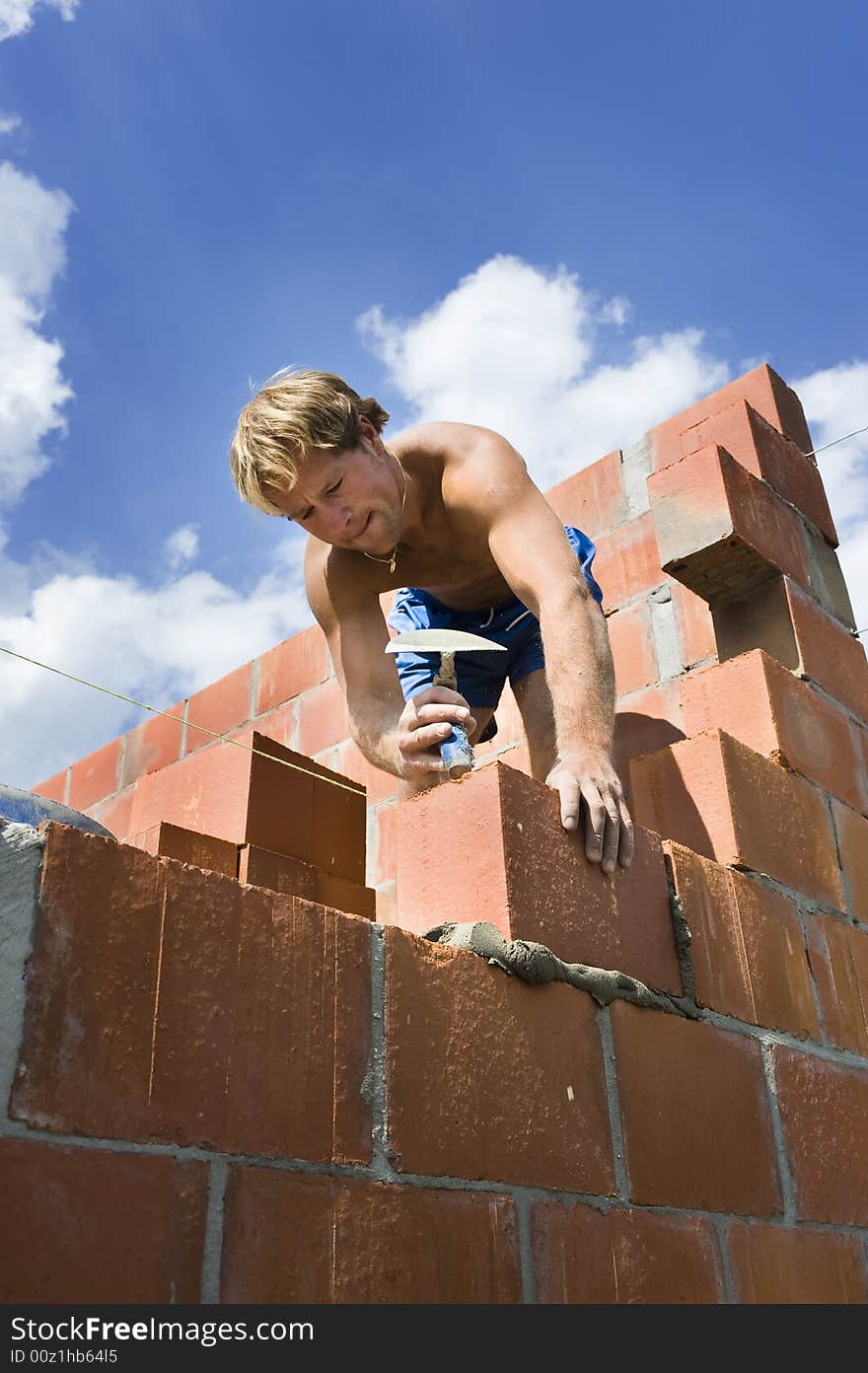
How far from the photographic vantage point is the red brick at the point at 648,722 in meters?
3.02

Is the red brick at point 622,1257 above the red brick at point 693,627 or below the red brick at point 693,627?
below

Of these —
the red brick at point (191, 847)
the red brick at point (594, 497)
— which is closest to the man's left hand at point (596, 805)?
the red brick at point (191, 847)

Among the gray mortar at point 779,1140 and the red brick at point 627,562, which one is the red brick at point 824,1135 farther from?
the red brick at point 627,562

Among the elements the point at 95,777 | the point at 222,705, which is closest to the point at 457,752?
the point at 222,705

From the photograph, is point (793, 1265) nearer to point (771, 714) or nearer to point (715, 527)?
point (771, 714)

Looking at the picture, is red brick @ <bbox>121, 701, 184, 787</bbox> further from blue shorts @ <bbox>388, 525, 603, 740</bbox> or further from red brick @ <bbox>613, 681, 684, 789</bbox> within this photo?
red brick @ <bbox>613, 681, 684, 789</bbox>

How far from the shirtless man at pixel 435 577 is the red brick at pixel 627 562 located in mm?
373

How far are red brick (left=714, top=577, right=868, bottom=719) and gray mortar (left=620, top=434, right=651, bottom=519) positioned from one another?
1.94ft

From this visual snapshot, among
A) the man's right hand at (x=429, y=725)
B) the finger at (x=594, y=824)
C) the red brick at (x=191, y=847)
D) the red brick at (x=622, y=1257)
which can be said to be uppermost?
the red brick at (x=191, y=847)

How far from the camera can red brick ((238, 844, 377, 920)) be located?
2854 millimetres

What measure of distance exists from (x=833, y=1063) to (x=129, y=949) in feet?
5.48

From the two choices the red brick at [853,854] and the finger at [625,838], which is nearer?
the finger at [625,838]

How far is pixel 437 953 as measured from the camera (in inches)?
64.9

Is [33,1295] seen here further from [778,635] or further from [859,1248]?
[778,635]
